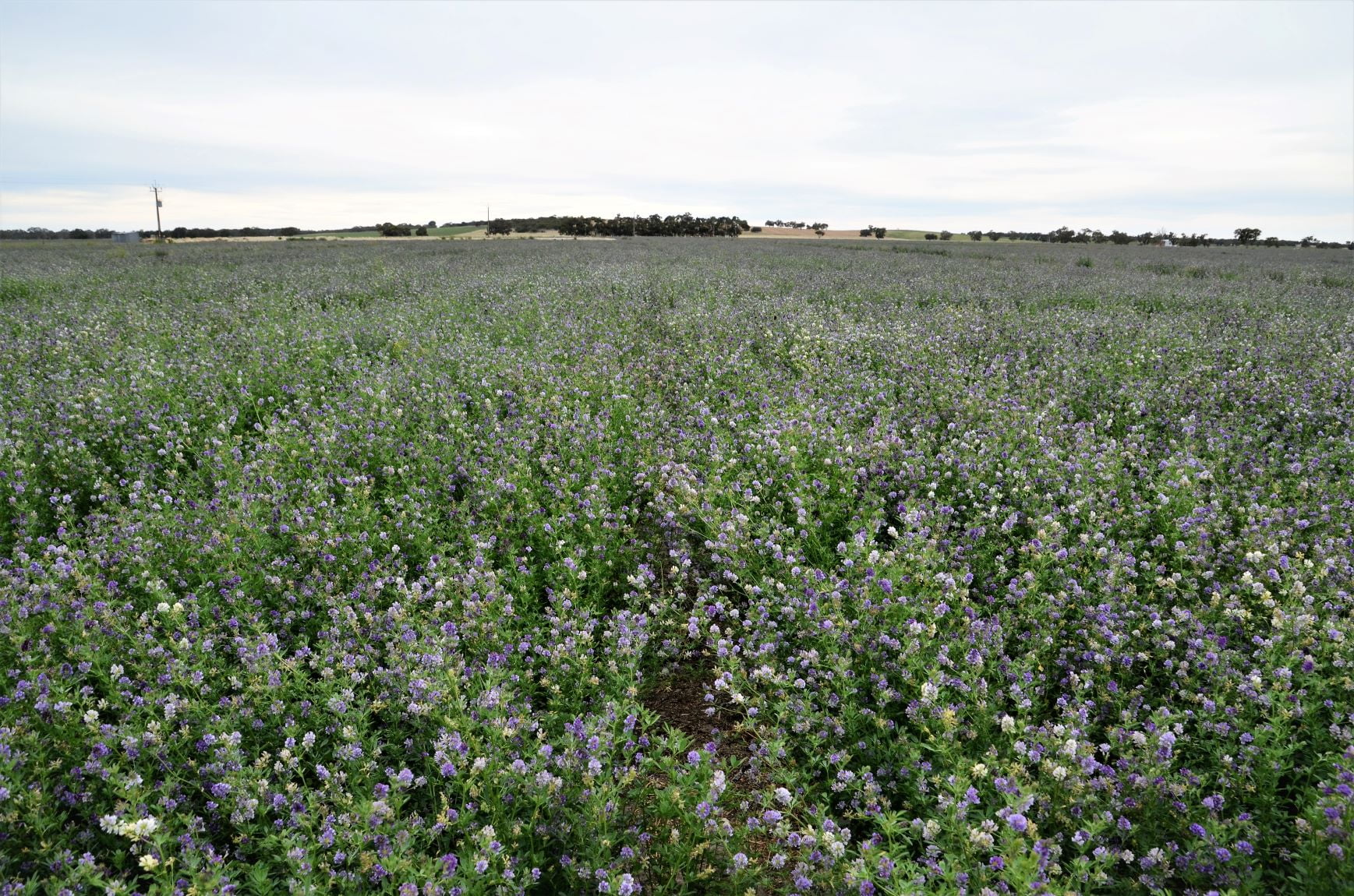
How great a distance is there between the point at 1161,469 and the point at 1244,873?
11.7ft

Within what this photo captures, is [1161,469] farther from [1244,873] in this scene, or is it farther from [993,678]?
[1244,873]

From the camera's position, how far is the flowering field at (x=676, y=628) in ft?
7.97

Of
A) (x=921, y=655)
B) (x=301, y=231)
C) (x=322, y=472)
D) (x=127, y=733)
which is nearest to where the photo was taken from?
(x=127, y=733)

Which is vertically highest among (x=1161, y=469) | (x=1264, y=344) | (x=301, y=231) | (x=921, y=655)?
(x=301, y=231)

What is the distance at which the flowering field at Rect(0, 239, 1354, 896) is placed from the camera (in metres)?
2.43

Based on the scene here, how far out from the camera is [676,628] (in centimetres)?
405

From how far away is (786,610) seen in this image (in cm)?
350

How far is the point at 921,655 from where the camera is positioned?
10.3 ft

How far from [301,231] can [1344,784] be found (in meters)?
94.6

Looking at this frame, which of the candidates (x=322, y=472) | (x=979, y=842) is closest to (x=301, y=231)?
(x=322, y=472)

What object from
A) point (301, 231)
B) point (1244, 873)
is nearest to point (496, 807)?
point (1244, 873)

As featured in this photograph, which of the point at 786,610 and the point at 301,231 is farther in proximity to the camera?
the point at 301,231

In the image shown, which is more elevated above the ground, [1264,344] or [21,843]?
[1264,344]

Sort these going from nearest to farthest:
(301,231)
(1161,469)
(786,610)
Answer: (786,610), (1161,469), (301,231)
